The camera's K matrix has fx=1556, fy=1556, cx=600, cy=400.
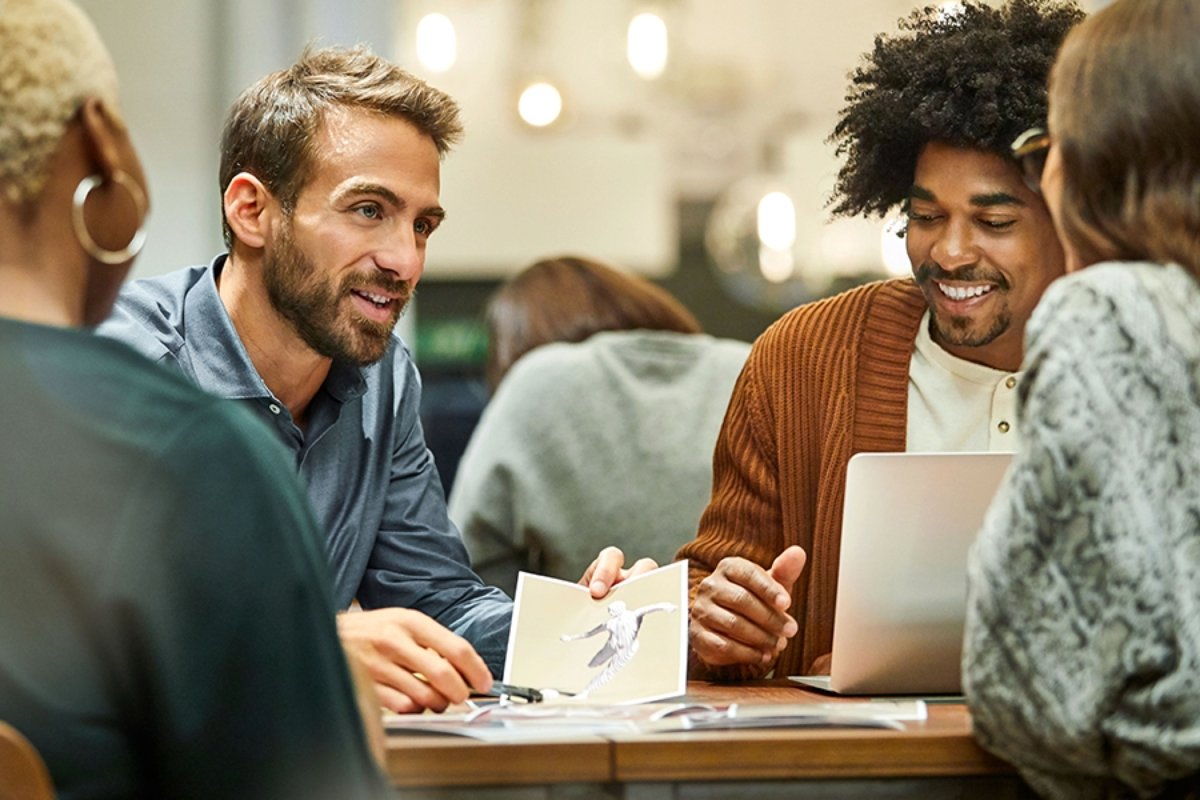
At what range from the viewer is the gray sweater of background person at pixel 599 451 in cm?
342

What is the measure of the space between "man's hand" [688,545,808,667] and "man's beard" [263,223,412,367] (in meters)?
0.64

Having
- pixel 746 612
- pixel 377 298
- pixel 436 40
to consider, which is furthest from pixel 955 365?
pixel 436 40

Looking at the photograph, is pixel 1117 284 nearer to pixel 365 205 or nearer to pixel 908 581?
pixel 908 581

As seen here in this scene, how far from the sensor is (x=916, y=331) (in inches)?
93.2

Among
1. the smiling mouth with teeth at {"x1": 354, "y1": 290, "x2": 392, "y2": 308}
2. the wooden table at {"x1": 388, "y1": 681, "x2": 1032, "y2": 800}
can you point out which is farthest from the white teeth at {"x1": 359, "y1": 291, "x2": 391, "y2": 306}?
the wooden table at {"x1": 388, "y1": 681, "x2": 1032, "y2": 800}

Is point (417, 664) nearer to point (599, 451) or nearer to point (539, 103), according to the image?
point (599, 451)

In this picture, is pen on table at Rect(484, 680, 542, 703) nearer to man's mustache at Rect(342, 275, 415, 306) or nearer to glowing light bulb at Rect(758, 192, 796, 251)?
man's mustache at Rect(342, 275, 415, 306)

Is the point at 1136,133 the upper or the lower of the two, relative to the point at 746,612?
upper

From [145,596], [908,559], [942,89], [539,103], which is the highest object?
[539,103]

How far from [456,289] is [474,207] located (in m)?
0.37

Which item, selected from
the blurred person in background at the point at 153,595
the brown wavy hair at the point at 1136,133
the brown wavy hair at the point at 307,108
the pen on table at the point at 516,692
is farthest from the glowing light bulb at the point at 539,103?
the blurred person in background at the point at 153,595

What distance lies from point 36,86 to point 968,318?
4.70 ft

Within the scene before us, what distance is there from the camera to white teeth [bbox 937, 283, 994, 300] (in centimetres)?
223

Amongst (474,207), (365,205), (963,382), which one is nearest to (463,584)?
(365,205)
